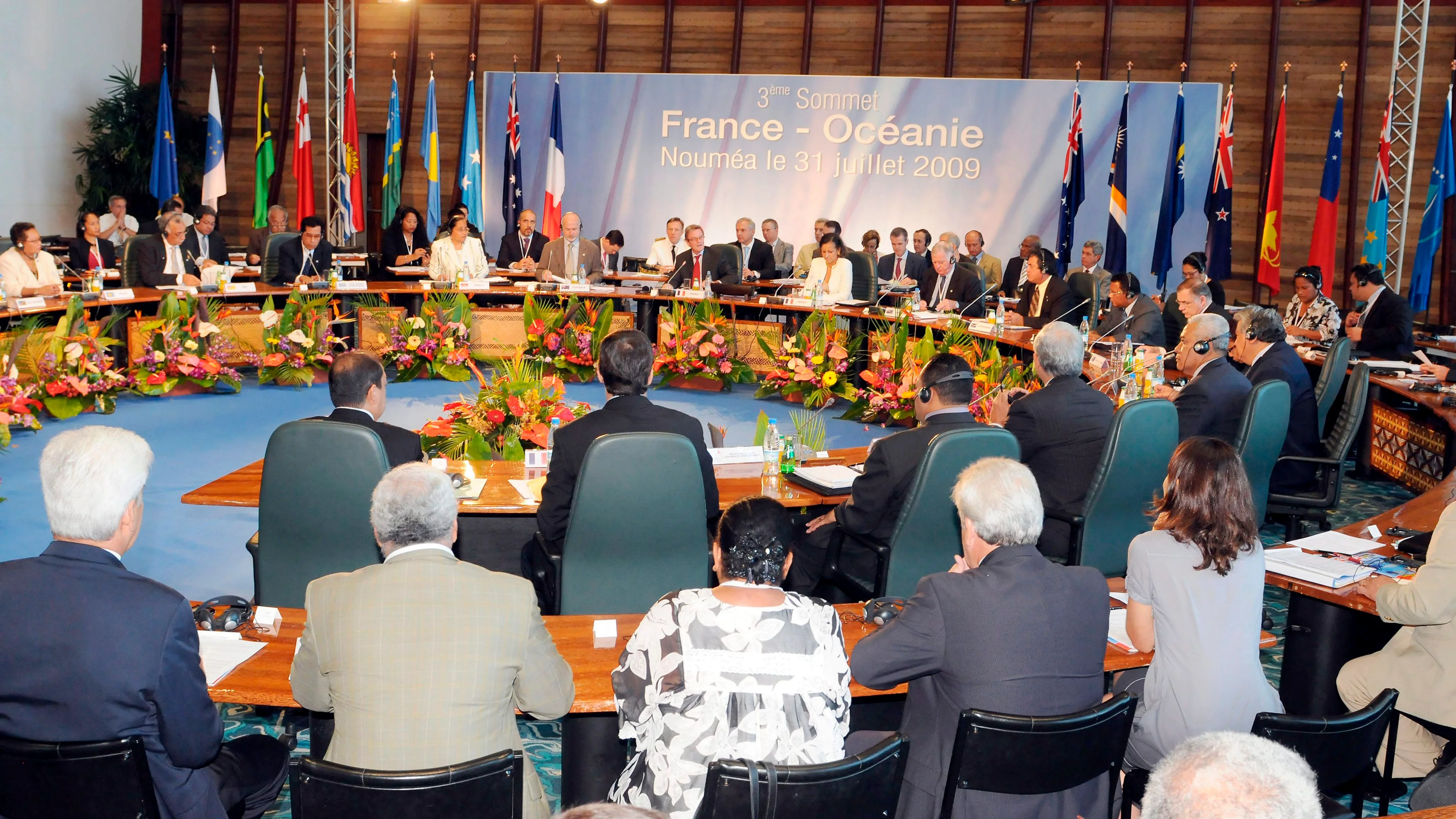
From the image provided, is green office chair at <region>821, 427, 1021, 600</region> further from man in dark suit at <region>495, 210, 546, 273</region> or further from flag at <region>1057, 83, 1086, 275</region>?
flag at <region>1057, 83, 1086, 275</region>

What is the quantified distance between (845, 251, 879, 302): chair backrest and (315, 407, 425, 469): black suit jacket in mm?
6418

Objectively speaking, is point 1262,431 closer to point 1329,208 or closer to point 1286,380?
point 1286,380

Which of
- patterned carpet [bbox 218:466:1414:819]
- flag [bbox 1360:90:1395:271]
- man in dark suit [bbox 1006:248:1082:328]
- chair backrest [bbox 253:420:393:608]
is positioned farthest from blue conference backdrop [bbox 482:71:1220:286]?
chair backrest [bbox 253:420:393:608]

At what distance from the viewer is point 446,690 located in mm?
1973

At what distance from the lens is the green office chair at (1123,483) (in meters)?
3.89

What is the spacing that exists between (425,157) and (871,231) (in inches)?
198

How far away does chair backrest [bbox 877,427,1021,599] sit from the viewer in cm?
339

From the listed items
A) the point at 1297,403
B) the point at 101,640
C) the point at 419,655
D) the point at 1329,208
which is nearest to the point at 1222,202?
the point at 1329,208

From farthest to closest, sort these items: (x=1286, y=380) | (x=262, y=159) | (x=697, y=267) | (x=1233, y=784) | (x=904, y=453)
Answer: (x=262, y=159), (x=697, y=267), (x=1286, y=380), (x=904, y=453), (x=1233, y=784)

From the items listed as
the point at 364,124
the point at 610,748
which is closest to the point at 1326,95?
Answer: the point at 364,124

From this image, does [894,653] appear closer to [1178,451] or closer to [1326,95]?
[1178,451]

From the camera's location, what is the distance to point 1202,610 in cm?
246

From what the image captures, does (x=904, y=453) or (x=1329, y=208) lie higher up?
(x=1329, y=208)

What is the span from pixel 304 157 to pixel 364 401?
963 cm
